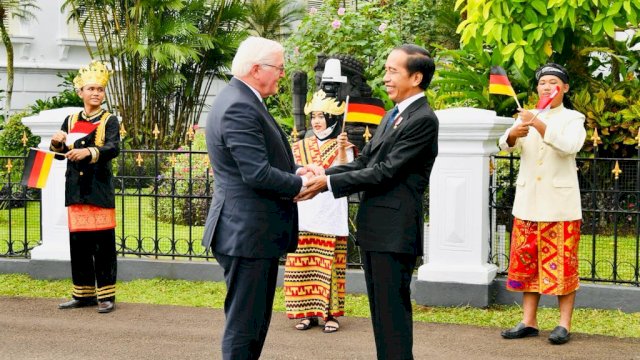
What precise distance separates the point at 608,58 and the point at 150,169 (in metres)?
6.04

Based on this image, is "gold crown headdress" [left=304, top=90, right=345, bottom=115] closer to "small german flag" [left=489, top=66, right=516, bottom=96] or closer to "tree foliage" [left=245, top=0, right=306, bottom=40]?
"small german flag" [left=489, top=66, right=516, bottom=96]

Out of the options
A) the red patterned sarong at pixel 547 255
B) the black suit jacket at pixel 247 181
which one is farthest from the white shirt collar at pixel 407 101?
the red patterned sarong at pixel 547 255

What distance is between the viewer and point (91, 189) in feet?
24.2

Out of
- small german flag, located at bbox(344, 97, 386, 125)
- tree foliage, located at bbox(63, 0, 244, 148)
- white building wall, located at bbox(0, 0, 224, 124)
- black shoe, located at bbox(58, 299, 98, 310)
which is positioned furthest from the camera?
white building wall, located at bbox(0, 0, 224, 124)

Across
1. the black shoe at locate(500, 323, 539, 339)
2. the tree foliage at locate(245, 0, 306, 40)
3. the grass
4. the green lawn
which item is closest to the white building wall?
the tree foliage at locate(245, 0, 306, 40)

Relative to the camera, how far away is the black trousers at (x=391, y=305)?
4.88 metres

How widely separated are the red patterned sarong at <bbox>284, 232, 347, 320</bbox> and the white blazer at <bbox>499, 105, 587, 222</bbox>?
142 centimetres

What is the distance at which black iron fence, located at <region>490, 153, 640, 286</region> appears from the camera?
770 cm

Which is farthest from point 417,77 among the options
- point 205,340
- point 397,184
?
point 205,340

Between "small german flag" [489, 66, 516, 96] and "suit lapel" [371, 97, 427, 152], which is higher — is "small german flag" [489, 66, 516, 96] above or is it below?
above

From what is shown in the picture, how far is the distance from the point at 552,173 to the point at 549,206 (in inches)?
8.4

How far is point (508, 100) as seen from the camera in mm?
11227

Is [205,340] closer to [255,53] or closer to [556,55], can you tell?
[255,53]

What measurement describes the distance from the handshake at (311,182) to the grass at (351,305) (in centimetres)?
243
